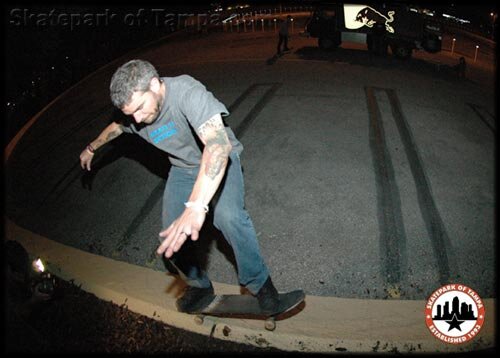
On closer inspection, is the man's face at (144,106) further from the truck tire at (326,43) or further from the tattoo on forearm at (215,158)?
the truck tire at (326,43)

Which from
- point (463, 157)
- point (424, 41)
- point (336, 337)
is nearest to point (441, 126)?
point (463, 157)

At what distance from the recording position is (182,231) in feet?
7.29

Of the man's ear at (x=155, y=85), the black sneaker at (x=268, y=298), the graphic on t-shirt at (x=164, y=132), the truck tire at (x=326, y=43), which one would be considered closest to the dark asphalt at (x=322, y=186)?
the black sneaker at (x=268, y=298)

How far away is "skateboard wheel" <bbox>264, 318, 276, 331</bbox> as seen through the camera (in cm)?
329

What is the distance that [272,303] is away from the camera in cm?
300

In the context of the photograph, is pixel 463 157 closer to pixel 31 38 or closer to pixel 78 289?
pixel 78 289

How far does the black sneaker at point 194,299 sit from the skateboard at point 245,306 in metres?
0.04

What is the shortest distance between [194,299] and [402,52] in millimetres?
13638

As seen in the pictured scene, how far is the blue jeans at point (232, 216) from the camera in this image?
2658mm

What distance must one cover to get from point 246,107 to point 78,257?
Result: 498 centimetres

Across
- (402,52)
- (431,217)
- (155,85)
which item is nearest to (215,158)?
(155,85)

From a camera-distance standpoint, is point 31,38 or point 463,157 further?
point 31,38

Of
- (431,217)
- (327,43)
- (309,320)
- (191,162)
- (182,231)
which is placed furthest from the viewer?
(327,43)

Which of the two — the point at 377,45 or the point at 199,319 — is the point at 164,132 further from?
the point at 377,45
